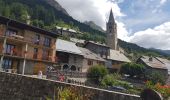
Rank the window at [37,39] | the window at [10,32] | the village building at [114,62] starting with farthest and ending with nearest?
1. the village building at [114,62]
2. the window at [37,39]
3. the window at [10,32]

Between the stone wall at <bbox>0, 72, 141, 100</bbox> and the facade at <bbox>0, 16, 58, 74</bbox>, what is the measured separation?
24.2 m

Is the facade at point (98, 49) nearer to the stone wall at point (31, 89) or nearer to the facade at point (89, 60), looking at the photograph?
the facade at point (89, 60)

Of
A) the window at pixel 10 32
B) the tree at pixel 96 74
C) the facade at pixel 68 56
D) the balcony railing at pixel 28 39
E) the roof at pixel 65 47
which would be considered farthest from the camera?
the facade at pixel 68 56

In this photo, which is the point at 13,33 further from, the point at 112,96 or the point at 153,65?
the point at 153,65

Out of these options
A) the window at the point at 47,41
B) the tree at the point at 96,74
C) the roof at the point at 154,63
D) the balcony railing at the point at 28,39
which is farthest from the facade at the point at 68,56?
the roof at the point at 154,63

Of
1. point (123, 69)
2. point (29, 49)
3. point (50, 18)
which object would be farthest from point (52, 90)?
point (50, 18)

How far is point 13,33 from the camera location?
137 feet

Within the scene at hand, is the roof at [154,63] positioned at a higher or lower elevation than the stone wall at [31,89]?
higher

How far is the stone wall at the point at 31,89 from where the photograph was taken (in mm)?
11094

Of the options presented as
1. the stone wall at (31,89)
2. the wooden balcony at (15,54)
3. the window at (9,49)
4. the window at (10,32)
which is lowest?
the stone wall at (31,89)

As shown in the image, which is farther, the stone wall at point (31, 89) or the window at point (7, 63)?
the window at point (7, 63)

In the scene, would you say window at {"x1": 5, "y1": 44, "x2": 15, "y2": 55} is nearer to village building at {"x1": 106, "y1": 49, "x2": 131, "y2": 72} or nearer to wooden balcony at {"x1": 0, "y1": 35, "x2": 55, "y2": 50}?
wooden balcony at {"x1": 0, "y1": 35, "x2": 55, "y2": 50}

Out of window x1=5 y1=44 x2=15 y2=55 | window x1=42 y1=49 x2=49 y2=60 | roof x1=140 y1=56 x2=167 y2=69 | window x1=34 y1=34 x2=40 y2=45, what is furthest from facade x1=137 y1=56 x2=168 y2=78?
window x1=5 y1=44 x2=15 y2=55

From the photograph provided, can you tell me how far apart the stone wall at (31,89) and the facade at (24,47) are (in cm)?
2419
